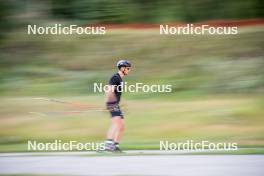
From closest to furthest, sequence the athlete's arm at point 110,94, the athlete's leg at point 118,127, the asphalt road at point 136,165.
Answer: the asphalt road at point 136,165 → the athlete's leg at point 118,127 → the athlete's arm at point 110,94

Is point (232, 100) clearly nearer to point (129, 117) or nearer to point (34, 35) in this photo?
point (129, 117)

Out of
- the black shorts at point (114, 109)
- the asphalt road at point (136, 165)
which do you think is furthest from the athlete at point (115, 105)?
the asphalt road at point (136, 165)

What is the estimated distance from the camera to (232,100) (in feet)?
29.2

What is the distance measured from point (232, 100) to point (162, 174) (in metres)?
1.29

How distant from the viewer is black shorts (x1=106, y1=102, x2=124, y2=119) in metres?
8.78

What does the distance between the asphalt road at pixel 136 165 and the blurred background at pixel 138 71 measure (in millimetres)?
203

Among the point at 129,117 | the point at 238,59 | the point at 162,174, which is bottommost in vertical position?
the point at 162,174

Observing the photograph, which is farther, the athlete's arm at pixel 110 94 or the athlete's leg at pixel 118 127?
the athlete's arm at pixel 110 94

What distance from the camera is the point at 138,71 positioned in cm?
886

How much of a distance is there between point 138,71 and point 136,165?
1102mm

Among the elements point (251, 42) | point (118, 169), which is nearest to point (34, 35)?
point (118, 169)

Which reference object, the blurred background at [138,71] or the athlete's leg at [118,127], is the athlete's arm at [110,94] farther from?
the athlete's leg at [118,127]

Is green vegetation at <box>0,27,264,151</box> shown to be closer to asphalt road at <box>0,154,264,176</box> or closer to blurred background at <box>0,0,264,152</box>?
blurred background at <box>0,0,264,152</box>

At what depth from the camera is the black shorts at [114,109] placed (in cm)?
878
